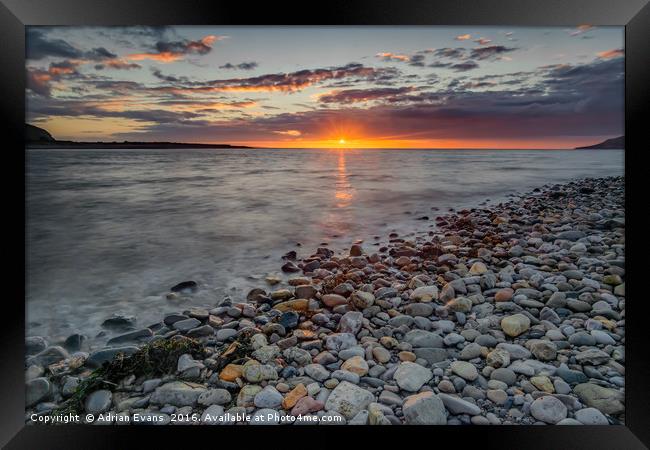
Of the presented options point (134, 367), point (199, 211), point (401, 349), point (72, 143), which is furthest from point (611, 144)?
point (72, 143)

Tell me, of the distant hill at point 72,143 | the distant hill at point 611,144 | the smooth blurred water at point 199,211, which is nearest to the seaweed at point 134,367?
the smooth blurred water at point 199,211

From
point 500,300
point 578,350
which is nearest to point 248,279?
point 500,300

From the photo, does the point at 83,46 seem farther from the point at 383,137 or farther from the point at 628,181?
the point at 628,181

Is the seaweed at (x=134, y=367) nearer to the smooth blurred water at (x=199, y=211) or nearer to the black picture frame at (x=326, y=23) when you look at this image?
the black picture frame at (x=326, y=23)

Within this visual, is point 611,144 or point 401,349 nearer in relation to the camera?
point 401,349

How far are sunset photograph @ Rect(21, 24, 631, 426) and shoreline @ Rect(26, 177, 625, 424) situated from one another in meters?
0.01

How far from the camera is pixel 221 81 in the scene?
243cm

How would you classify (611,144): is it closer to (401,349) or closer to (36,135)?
(401,349)

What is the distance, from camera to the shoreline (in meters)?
1.95

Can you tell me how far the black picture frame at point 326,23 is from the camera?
6.28 ft

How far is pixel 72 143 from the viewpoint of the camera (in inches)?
93.0

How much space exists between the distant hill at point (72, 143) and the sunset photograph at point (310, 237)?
1 cm

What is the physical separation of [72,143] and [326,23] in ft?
5.60

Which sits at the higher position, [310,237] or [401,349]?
[310,237]
